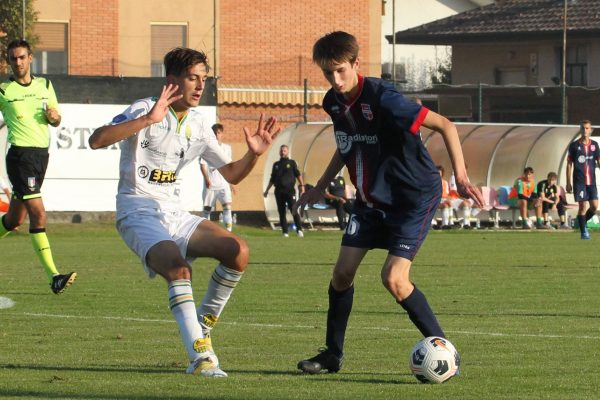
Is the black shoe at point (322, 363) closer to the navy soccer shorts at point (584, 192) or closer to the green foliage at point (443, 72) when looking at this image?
the navy soccer shorts at point (584, 192)

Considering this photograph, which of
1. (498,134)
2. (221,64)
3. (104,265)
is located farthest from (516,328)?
(221,64)

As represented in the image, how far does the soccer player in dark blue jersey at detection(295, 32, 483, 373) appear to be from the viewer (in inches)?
292

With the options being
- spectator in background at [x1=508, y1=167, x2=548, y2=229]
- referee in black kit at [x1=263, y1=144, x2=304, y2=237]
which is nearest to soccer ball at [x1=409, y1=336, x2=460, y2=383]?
referee in black kit at [x1=263, y1=144, x2=304, y2=237]

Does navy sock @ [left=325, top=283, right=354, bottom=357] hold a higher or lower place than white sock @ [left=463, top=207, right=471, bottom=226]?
higher

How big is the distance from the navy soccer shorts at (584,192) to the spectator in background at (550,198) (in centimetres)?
664

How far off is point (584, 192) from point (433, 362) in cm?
1864

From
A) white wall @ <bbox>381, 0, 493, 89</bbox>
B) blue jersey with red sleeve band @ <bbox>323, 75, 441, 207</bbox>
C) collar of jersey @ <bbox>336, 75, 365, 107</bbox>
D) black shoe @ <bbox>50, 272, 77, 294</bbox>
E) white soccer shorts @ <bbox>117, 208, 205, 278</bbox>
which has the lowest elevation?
black shoe @ <bbox>50, 272, 77, 294</bbox>

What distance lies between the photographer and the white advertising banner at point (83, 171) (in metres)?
30.6

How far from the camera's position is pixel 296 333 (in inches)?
394

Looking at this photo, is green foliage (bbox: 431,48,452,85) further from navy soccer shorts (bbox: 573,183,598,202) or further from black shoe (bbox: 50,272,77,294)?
black shoe (bbox: 50,272,77,294)

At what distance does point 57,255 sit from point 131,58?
2063 cm

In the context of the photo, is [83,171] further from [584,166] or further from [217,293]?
[217,293]

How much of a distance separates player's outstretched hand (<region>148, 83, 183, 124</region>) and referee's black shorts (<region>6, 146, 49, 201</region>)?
5.34 meters

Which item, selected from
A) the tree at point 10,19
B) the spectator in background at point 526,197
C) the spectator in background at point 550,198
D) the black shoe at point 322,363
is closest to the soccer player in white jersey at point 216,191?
the spectator in background at point 526,197
